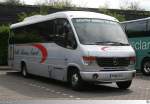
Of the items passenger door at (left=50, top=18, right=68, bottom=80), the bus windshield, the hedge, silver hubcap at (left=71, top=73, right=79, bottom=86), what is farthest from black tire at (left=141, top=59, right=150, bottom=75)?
the hedge

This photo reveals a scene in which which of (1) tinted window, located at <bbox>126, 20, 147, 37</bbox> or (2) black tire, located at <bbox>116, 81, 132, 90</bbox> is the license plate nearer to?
(2) black tire, located at <bbox>116, 81, 132, 90</bbox>

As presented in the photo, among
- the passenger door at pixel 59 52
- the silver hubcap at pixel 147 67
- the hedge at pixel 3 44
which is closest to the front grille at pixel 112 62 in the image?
the passenger door at pixel 59 52

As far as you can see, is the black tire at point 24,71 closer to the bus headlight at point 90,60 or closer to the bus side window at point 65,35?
Result: the bus side window at point 65,35

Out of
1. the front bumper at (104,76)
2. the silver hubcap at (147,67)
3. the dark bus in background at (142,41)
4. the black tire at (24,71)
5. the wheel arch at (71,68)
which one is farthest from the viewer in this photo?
the silver hubcap at (147,67)

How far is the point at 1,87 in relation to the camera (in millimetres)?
16625

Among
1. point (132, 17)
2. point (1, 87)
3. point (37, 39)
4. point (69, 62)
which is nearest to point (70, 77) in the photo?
point (69, 62)

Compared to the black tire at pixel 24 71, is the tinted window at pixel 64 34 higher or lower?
higher

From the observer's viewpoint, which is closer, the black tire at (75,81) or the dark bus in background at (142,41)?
the black tire at (75,81)

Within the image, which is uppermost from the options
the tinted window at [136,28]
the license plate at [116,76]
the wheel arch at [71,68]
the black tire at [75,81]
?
the tinted window at [136,28]

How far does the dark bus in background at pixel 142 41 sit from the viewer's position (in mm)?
22562

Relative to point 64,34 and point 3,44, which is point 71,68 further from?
point 3,44

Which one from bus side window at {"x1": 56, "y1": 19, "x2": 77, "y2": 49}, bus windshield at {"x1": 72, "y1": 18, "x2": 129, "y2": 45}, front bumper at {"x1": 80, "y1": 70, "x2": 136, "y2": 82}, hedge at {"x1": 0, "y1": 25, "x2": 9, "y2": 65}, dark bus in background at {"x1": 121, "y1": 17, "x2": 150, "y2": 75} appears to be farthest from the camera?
hedge at {"x1": 0, "y1": 25, "x2": 9, "y2": 65}

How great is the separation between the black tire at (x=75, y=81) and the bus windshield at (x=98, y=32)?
3.81 feet

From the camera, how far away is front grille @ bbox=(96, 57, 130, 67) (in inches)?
Result: 587
